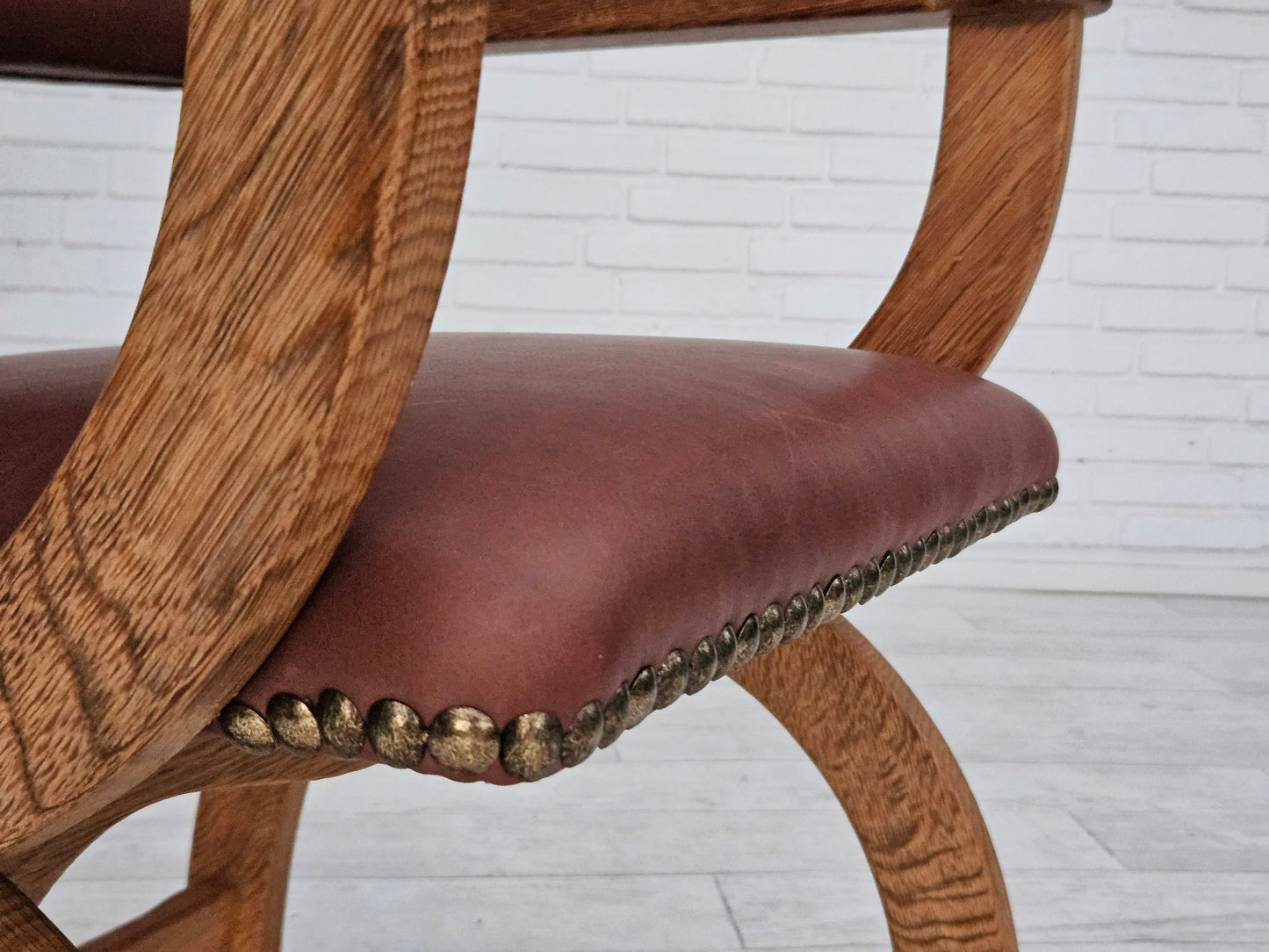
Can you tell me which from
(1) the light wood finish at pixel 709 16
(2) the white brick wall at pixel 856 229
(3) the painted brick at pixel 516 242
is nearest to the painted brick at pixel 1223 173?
(2) the white brick wall at pixel 856 229

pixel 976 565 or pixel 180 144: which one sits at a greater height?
pixel 180 144

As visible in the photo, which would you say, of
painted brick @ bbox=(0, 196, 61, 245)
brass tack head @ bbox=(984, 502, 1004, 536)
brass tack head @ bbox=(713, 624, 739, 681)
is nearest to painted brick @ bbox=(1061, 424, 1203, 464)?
painted brick @ bbox=(0, 196, 61, 245)

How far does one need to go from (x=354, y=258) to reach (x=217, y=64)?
43mm

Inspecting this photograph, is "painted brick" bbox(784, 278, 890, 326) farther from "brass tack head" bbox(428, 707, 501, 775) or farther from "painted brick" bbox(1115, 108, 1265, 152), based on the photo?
"brass tack head" bbox(428, 707, 501, 775)

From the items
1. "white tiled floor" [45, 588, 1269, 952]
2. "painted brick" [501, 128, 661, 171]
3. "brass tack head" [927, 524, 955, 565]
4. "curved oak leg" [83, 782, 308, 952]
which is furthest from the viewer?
"painted brick" [501, 128, 661, 171]

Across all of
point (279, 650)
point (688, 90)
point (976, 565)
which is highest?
point (688, 90)

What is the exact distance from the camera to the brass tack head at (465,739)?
216 millimetres

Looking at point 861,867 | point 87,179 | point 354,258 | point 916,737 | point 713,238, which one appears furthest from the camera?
point 713,238

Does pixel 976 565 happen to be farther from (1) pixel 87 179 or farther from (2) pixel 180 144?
(2) pixel 180 144

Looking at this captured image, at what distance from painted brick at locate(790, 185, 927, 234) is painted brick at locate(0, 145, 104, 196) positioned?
1.00m

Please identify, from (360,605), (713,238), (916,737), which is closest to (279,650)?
(360,605)

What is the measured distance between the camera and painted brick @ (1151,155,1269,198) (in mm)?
2018

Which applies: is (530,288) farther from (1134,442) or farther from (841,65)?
(1134,442)

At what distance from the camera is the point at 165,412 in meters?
0.22
